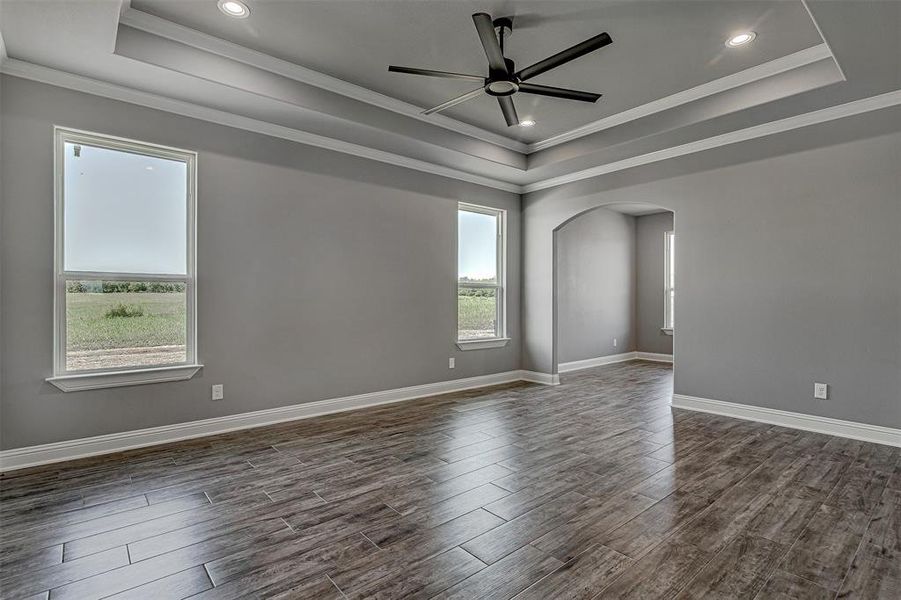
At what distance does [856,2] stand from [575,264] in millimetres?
5500

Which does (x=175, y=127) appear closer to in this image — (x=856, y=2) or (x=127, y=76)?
(x=127, y=76)

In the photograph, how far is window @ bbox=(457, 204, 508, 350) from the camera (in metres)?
5.96

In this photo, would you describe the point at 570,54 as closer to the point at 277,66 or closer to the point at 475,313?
the point at 277,66

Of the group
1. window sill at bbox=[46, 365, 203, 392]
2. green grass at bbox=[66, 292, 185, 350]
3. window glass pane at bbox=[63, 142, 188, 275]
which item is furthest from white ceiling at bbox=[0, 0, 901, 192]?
window sill at bbox=[46, 365, 203, 392]

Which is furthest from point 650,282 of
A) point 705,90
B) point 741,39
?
point 741,39

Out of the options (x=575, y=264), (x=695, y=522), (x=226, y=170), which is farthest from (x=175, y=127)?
(x=575, y=264)

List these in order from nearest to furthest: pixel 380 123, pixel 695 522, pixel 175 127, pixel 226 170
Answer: pixel 695 522
pixel 175 127
pixel 226 170
pixel 380 123

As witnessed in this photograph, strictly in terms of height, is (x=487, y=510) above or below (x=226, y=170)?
below

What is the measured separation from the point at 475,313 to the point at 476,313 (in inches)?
0.8

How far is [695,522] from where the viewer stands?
240 cm

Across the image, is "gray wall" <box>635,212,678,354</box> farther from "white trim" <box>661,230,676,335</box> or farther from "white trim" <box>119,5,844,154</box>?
"white trim" <box>119,5,844,154</box>

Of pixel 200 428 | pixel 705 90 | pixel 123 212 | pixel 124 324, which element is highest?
pixel 705 90

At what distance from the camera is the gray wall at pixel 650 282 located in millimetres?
8617

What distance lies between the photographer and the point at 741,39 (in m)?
3.27
